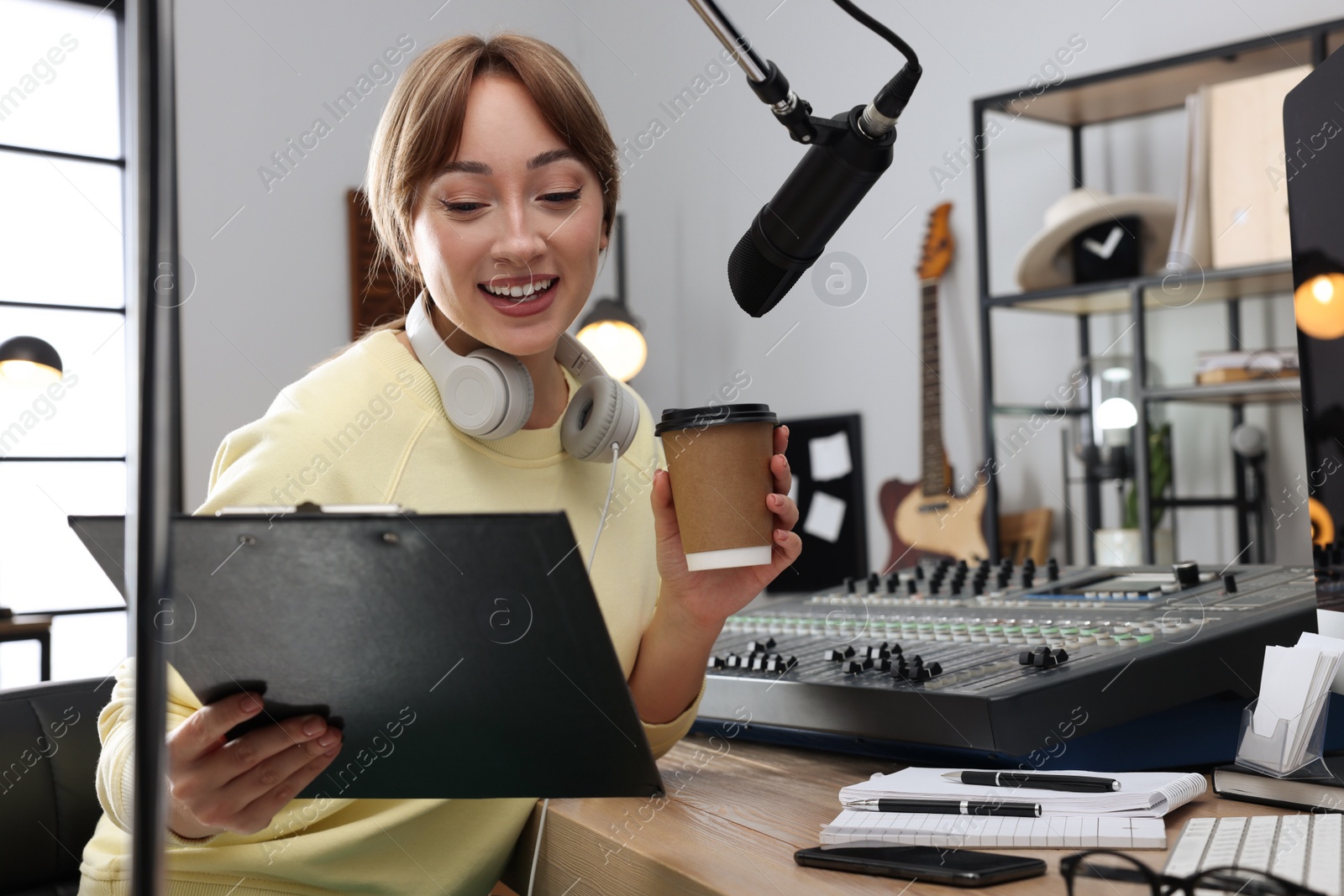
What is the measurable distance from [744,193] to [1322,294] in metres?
3.23

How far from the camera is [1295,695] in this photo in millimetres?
858

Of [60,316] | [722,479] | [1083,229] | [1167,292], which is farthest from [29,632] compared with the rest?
[1167,292]

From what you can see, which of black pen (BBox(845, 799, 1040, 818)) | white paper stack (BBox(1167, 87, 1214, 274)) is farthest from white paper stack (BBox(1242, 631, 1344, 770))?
white paper stack (BBox(1167, 87, 1214, 274))

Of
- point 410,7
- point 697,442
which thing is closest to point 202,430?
point 410,7

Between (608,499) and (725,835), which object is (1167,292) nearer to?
(608,499)

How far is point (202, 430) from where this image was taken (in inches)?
150

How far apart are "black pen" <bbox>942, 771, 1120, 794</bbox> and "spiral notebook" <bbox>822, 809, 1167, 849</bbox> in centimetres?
5

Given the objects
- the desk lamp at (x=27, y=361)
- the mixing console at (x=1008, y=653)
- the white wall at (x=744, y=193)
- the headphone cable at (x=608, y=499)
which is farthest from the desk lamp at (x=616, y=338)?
the headphone cable at (x=608, y=499)

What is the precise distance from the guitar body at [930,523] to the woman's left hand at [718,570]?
1.81 metres

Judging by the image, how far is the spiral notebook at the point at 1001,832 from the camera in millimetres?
715

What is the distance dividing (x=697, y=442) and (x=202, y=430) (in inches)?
133

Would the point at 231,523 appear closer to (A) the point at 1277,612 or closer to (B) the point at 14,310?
(A) the point at 1277,612

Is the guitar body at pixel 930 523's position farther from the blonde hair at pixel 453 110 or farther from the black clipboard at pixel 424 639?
the black clipboard at pixel 424 639

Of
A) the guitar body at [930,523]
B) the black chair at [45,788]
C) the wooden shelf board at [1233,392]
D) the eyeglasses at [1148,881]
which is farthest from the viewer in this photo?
the guitar body at [930,523]
